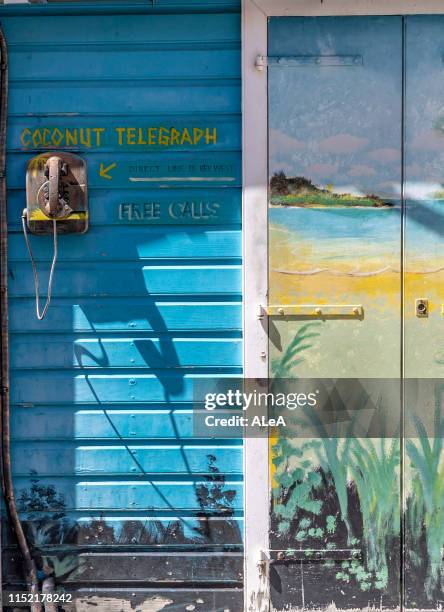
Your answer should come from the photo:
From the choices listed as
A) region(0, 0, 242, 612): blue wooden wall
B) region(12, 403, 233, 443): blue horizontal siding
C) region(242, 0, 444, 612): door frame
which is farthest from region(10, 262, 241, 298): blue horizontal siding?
region(12, 403, 233, 443): blue horizontal siding

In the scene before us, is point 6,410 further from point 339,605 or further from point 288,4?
point 288,4

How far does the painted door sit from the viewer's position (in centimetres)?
318

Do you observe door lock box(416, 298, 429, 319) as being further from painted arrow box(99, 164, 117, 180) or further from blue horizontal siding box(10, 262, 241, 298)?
painted arrow box(99, 164, 117, 180)

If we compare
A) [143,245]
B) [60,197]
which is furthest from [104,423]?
[60,197]

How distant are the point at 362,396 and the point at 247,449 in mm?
672

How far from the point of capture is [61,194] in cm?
316

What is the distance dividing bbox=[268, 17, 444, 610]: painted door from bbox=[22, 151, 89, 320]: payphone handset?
1008 millimetres

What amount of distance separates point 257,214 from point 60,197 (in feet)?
3.35

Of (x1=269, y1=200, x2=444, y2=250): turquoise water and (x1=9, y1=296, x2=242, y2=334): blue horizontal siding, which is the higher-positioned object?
(x1=269, y1=200, x2=444, y2=250): turquoise water

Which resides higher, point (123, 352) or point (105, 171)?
point (105, 171)

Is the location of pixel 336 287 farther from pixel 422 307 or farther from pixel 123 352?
pixel 123 352

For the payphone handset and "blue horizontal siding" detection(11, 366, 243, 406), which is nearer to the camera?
the payphone handset

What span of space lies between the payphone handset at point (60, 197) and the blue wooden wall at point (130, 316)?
0.21 feet

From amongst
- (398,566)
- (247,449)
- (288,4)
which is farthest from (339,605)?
(288,4)
